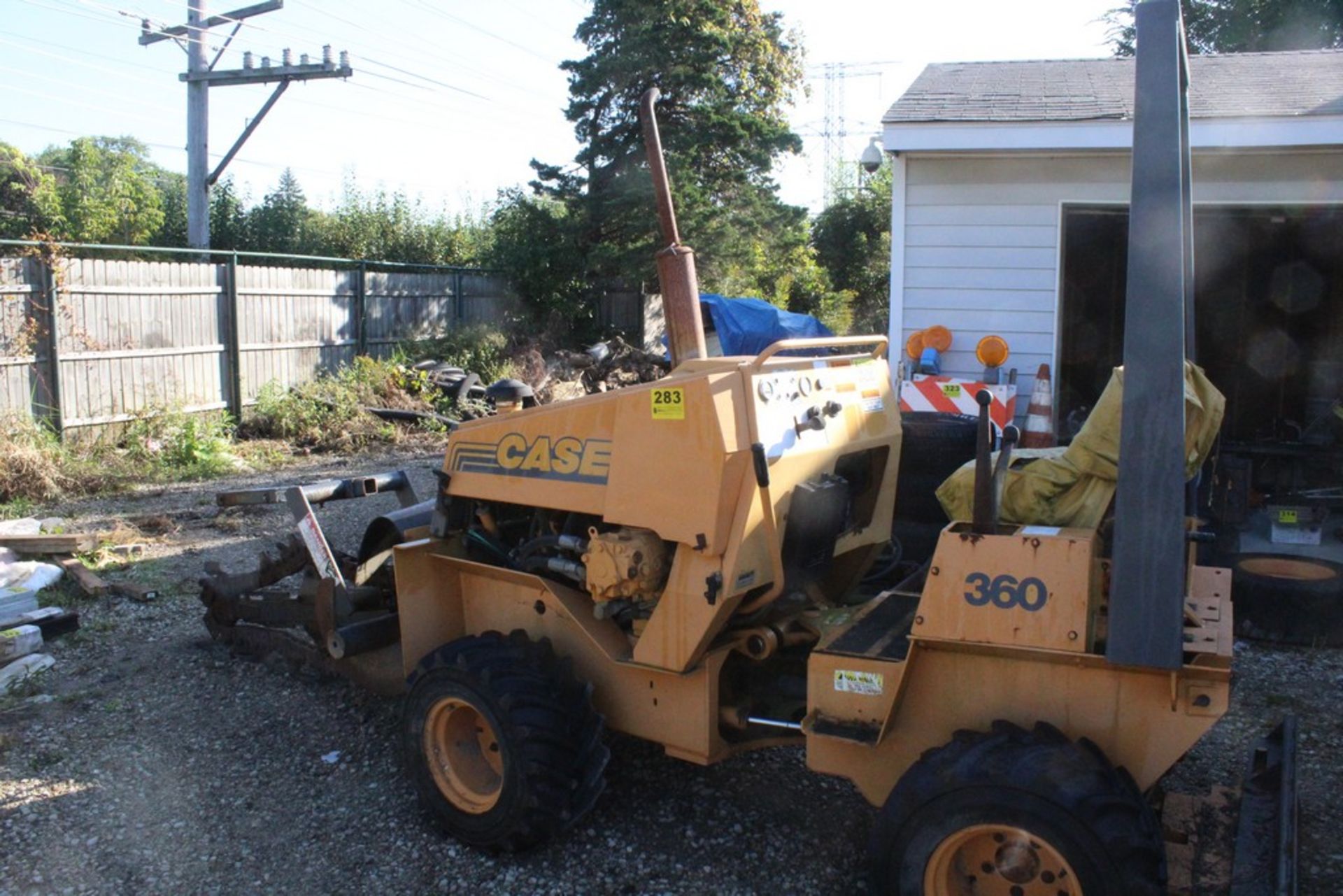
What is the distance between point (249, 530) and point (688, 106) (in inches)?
624

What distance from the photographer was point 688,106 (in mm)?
22453

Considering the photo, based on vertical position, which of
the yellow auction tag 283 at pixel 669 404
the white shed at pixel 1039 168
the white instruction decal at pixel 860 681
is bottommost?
the white instruction decal at pixel 860 681

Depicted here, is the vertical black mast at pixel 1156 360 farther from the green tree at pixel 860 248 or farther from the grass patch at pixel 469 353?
the green tree at pixel 860 248

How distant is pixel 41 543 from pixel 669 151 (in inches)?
638

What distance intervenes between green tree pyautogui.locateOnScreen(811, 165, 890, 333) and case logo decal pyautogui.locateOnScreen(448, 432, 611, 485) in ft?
78.0

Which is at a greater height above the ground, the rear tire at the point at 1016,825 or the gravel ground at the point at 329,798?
the rear tire at the point at 1016,825

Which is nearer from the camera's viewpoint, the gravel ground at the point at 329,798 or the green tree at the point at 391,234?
the gravel ground at the point at 329,798

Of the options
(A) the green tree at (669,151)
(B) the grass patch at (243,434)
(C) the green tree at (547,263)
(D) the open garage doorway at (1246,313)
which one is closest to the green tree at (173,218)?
(C) the green tree at (547,263)

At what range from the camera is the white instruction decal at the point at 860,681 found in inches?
134

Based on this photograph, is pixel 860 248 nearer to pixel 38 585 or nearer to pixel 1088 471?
pixel 38 585

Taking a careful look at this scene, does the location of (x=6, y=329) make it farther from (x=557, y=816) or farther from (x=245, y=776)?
(x=557, y=816)

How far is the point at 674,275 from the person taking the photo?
4.31 m

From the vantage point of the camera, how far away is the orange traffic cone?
790cm

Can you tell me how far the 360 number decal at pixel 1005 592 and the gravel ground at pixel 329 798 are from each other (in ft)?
4.10
